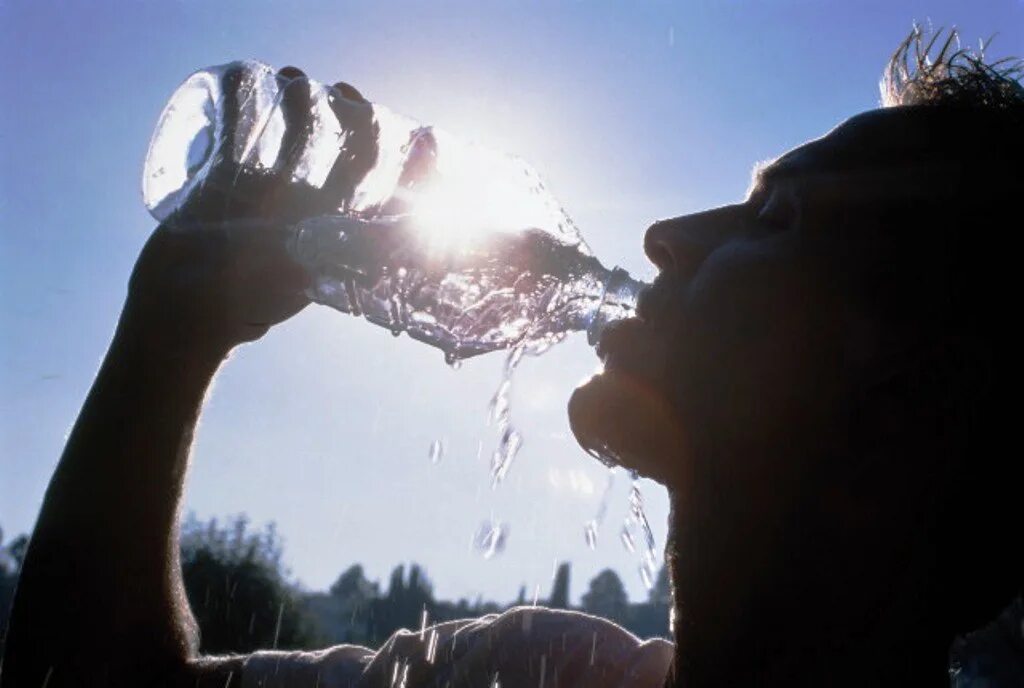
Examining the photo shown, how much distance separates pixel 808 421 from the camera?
5.96 feet

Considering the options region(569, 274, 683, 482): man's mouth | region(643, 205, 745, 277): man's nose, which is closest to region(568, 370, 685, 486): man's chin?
region(569, 274, 683, 482): man's mouth

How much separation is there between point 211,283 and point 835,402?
140 cm

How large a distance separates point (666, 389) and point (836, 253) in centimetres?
46

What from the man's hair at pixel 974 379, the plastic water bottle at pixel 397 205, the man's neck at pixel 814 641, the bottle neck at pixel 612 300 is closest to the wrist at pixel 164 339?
the plastic water bottle at pixel 397 205

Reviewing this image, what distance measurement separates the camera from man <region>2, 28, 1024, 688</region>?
1.74 m

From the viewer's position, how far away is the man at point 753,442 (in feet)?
5.72

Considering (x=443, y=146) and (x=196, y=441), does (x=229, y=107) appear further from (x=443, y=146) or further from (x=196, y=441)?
(x=196, y=441)

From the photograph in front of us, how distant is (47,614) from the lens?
1.88 metres

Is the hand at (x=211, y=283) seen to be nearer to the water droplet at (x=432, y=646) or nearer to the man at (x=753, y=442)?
the man at (x=753, y=442)

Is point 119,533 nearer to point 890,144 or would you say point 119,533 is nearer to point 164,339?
point 164,339

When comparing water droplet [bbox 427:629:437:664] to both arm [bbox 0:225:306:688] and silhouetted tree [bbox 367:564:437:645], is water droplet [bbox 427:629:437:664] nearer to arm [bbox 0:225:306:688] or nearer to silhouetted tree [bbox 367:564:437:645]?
arm [bbox 0:225:306:688]

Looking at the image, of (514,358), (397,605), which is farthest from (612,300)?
(397,605)

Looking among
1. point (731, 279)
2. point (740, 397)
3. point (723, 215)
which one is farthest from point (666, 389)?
point (723, 215)

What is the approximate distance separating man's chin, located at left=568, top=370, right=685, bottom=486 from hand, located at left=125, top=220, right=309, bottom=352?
2.46 ft
